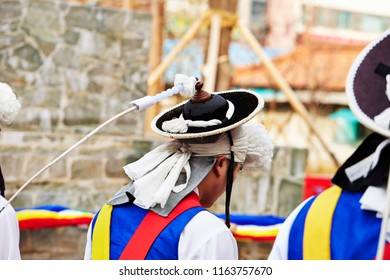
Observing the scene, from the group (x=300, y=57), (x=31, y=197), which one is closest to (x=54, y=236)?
(x=31, y=197)

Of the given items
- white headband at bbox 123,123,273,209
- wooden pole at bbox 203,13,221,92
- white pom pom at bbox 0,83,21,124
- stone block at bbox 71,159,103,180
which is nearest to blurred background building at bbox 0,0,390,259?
stone block at bbox 71,159,103,180

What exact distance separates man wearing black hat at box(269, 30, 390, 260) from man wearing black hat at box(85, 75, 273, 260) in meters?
0.30

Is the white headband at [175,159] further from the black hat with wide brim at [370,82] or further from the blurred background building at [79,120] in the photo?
the blurred background building at [79,120]

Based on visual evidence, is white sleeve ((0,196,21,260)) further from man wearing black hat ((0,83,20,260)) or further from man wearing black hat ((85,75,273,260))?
man wearing black hat ((85,75,273,260))

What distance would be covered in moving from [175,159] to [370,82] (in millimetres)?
688

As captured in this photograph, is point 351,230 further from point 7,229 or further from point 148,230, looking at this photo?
point 7,229

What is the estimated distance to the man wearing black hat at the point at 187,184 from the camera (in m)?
2.21

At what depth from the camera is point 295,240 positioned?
6.90 feet

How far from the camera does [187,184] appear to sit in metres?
2.32

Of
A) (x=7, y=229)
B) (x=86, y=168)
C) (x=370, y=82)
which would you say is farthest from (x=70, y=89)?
(x=370, y=82)

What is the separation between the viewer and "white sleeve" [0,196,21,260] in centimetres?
253

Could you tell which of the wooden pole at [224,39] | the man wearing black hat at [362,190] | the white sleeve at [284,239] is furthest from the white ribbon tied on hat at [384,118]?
the wooden pole at [224,39]

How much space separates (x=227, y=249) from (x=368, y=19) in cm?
2237
